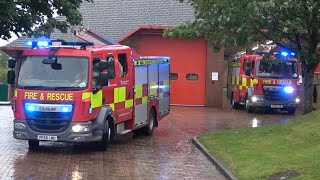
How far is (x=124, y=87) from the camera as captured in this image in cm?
1306

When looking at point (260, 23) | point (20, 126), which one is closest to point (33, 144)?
point (20, 126)

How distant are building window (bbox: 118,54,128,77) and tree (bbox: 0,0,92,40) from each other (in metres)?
2.07

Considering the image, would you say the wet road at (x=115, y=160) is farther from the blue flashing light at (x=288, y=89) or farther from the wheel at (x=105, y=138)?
the blue flashing light at (x=288, y=89)

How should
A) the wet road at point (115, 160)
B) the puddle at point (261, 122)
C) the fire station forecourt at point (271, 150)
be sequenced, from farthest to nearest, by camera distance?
the puddle at point (261, 122), the wet road at point (115, 160), the fire station forecourt at point (271, 150)

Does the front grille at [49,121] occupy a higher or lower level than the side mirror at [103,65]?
lower

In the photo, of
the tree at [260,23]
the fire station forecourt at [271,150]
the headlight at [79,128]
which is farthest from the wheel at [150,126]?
the headlight at [79,128]

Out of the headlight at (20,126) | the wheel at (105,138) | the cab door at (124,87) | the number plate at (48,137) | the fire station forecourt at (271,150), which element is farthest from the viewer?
the cab door at (124,87)

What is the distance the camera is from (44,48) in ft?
39.1

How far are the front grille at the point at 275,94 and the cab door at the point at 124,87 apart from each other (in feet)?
34.5

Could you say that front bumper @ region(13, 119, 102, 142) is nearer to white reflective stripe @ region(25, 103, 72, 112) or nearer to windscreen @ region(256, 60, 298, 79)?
white reflective stripe @ region(25, 103, 72, 112)

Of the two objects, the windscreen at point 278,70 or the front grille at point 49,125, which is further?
the windscreen at point 278,70

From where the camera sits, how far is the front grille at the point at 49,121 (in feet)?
37.1

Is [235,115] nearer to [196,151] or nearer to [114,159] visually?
[196,151]

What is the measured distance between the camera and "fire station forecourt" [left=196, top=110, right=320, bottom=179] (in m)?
8.92
